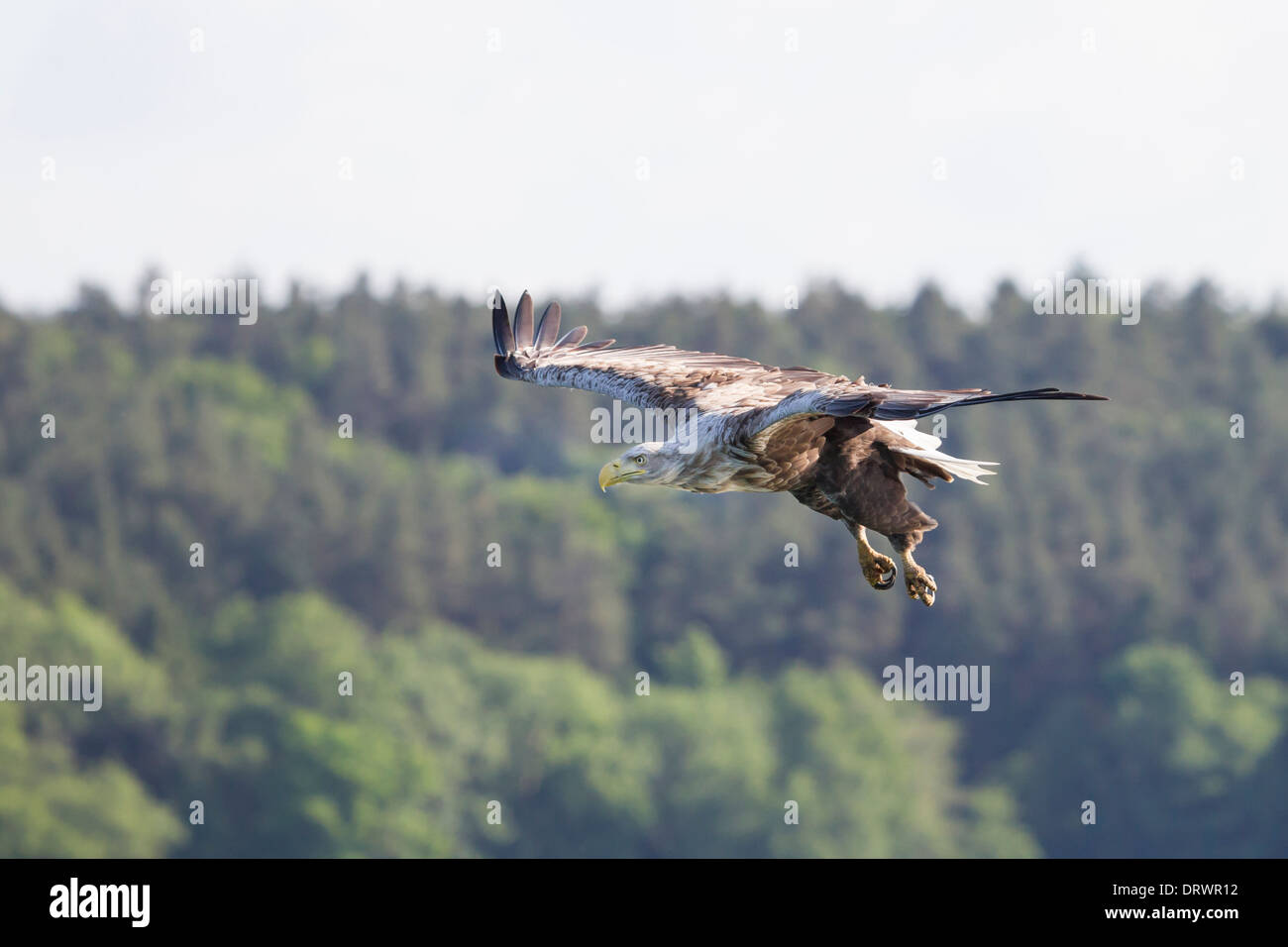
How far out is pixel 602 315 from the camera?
106 metres

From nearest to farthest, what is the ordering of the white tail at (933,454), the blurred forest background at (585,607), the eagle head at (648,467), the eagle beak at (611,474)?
the white tail at (933,454) < the eagle head at (648,467) < the eagle beak at (611,474) < the blurred forest background at (585,607)

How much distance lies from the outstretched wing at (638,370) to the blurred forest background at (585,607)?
6127 centimetres

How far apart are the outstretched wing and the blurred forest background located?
61269mm

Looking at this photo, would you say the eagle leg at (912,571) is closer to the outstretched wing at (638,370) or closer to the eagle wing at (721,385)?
the eagle wing at (721,385)

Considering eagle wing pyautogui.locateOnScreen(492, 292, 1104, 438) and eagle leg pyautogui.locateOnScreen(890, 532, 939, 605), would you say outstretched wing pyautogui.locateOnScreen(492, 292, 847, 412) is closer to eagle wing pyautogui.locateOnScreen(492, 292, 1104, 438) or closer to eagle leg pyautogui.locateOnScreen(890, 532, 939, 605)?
eagle wing pyautogui.locateOnScreen(492, 292, 1104, 438)

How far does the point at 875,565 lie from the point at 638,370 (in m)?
3.10

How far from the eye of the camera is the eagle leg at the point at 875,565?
15312 millimetres

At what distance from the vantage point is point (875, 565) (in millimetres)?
15352

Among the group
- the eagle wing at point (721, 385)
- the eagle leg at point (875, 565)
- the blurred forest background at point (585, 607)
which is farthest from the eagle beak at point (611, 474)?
the blurred forest background at point (585, 607)

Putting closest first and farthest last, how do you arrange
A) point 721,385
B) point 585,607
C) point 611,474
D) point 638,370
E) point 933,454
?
1. point 933,454
2. point 611,474
3. point 721,385
4. point 638,370
5. point 585,607

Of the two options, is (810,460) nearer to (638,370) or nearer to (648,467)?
(648,467)

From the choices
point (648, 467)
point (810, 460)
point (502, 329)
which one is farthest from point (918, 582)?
point (502, 329)
